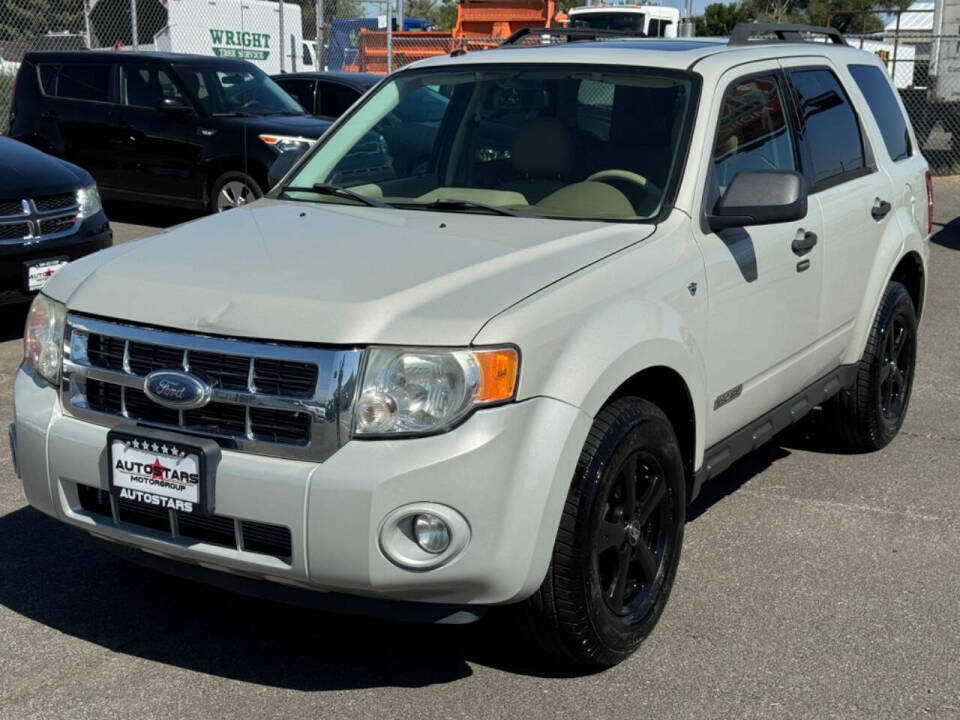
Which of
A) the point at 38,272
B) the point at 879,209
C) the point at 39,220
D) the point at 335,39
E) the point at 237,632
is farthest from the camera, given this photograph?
the point at 335,39

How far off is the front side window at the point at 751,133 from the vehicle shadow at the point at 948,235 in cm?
840

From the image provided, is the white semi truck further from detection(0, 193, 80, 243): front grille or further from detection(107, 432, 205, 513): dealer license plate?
detection(107, 432, 205, 513): dealer license plate

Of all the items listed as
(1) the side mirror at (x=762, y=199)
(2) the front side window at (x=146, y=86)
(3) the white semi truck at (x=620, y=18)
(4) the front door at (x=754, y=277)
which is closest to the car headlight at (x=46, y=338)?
(4) the front door at (x=754, y=277)

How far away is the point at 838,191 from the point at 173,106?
8.49 metres

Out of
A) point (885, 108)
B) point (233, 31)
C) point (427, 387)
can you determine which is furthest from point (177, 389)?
point (233, 31)

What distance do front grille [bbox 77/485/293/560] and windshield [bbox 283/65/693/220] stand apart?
1.49 metres

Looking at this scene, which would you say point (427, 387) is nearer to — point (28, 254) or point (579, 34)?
point (579, 34)

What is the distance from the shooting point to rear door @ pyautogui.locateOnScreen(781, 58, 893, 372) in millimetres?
5086

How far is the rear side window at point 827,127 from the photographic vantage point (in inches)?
201

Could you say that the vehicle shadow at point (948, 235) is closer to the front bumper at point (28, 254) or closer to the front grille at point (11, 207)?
the front bumper at point (28, 254)

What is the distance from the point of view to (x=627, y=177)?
4.36 meters

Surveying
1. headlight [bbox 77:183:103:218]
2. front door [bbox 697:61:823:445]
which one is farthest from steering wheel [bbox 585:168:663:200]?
headlight [bbox 77:183:103:218]

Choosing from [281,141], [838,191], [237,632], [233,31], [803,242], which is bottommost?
[237,632]

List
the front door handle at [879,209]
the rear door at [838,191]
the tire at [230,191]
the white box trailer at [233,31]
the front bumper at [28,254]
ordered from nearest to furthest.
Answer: the rear door at [838,191]
the front door handle at [879,209]
the front bumper at [28,254]
the tire at [230,191]
the white box trailer at [233,31]
